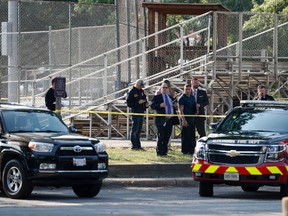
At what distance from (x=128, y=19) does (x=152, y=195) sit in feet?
43.0

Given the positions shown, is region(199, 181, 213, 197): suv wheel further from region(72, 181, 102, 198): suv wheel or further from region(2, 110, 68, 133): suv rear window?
region(2, 110, 68, 133): suv rear window

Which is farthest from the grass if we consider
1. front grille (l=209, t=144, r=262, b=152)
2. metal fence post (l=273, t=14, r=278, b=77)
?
metal fence post (l=273, t=14, r=278, b=77)

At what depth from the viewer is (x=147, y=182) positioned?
67.7ft

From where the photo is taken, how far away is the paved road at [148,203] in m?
14.8

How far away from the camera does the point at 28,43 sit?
106 ft

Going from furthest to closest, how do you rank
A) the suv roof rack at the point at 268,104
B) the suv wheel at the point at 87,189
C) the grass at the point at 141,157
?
1. the grass at the point at 141,157
2. the suv roof rack at the point at 268,104
3. the suv wheel at the point at 87,189

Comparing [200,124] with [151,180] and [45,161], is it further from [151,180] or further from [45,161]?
[45,161]

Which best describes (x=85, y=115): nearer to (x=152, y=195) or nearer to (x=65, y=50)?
(x=65, y=50)

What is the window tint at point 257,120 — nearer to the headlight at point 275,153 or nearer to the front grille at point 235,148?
the headlight at point 275,153

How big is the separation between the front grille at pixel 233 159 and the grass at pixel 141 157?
13.2ft

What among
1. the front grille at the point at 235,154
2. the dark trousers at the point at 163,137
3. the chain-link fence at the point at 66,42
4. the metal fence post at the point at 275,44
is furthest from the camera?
the chain-link fence at the point at 66,42

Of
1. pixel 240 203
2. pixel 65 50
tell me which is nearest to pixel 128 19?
pixel 65 50

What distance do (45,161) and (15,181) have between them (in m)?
0.64

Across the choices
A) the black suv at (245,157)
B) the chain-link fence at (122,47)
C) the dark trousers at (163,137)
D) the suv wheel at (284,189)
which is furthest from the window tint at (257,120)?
the chain-link fence at (122,47)
